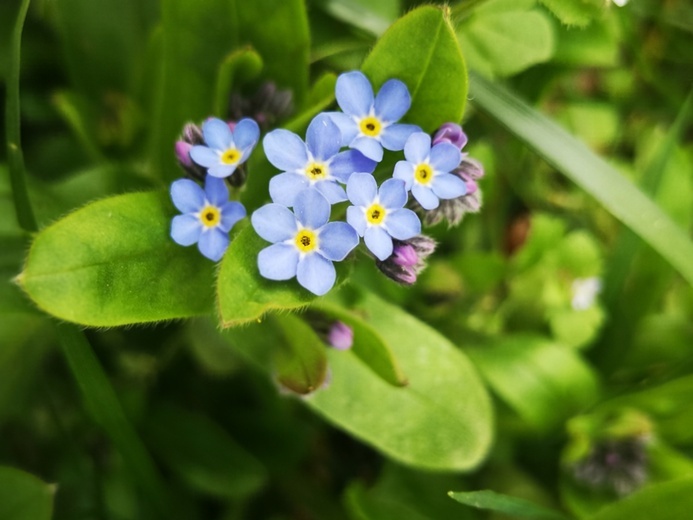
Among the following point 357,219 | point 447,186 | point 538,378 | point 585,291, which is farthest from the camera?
point 585,291

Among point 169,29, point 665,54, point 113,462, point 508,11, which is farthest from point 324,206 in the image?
point 665,54

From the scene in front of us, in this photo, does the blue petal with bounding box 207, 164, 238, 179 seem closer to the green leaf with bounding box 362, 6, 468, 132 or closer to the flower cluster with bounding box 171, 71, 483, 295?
the flower cluster with bounding box 171, 71, 483, 295

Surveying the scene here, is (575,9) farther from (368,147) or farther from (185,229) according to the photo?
(185,229)

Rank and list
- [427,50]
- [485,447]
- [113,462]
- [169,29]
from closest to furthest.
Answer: [427,50] < [169,29] < [485,447] < [113,462]

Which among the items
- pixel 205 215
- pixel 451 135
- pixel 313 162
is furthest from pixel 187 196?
pixel 451 135

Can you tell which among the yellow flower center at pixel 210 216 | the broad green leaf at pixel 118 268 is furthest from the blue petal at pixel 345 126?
the broad green leaf at pixel 118 268

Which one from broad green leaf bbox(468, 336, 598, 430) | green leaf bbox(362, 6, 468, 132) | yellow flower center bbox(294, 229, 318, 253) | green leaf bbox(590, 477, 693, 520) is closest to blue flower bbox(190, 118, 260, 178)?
yellow flower center bbox(294, 229, 318, 253)

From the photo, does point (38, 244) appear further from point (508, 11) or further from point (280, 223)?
point (508, 11)
